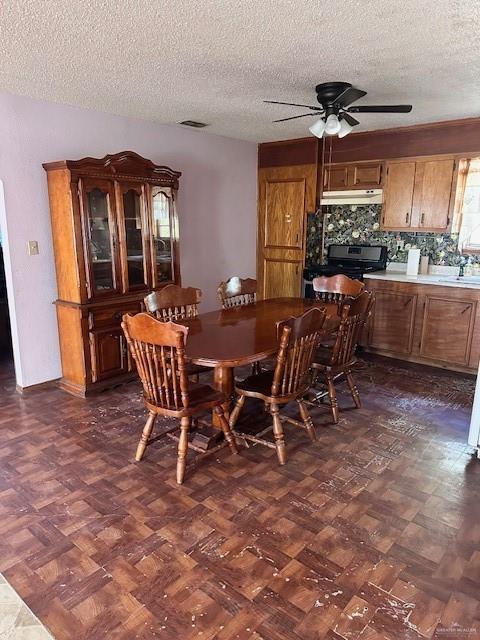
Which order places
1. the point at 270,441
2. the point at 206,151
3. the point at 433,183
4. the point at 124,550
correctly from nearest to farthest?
the point at 124,550
the point at 270,441
the point at 433,183
the point at 206,151

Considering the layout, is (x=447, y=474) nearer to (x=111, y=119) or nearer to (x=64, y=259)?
(x=64, y=259)

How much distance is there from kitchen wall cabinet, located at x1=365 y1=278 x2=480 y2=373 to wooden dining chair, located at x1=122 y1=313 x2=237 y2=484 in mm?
2614

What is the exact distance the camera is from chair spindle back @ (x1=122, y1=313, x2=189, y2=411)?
84.9 inches

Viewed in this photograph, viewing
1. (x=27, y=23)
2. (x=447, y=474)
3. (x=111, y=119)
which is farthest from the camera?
(x=111, y=119)

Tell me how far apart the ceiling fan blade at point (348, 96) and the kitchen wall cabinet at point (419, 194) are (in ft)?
5.51

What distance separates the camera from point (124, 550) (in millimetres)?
1929

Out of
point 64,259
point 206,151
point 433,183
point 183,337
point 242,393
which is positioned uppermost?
point 206,151

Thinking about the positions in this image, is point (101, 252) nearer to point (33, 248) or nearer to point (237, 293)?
point (33, 248)

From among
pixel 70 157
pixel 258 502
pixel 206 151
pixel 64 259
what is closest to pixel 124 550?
pixel 258 502

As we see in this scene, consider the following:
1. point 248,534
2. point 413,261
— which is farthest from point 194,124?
point 248,534

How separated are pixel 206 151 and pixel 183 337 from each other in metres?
3.34

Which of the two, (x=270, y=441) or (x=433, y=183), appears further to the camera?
(x=433, y=183)

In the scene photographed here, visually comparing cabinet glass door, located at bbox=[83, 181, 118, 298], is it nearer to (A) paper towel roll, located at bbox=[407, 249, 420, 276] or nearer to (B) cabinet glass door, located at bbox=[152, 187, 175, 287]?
(B) cabinet glass door, located at bbox=[152, 187, 175, 287]

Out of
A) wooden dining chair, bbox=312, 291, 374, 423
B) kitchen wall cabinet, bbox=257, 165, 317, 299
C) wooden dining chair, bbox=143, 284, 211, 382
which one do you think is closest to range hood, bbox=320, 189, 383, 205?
kitchen wall cabinet, bbox=257, 165, 317, 299
